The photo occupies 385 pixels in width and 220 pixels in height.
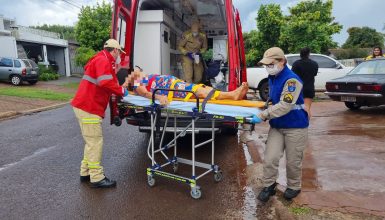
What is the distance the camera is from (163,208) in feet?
13.4

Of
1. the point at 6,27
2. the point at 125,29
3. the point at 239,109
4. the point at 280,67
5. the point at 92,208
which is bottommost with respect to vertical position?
the point at 92,208

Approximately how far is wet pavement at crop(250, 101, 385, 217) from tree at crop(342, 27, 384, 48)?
4258 cm

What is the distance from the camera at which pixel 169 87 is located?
16.7ft

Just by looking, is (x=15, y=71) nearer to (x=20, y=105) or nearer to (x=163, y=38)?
(x=20, y=105)

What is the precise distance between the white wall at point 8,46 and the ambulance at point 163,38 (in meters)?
20.2

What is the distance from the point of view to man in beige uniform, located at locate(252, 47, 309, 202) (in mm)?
3801

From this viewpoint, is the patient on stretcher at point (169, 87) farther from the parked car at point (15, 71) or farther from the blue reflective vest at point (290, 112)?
the parked car at point (15, 71)

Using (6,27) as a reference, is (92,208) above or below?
below

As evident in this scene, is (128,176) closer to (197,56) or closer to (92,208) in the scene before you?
(92,208)

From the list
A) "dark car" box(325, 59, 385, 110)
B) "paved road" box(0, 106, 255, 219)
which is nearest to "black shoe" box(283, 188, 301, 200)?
"paved road" box(0, 106, 255, 219)

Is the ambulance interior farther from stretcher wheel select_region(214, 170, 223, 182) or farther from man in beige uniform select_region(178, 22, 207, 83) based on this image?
stretcher wheel select_region(214, 170, 223, 182)

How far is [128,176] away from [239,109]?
2053 mm

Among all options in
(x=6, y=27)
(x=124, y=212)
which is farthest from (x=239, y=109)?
(x=6, y=27)

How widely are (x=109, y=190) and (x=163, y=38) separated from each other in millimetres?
3597
